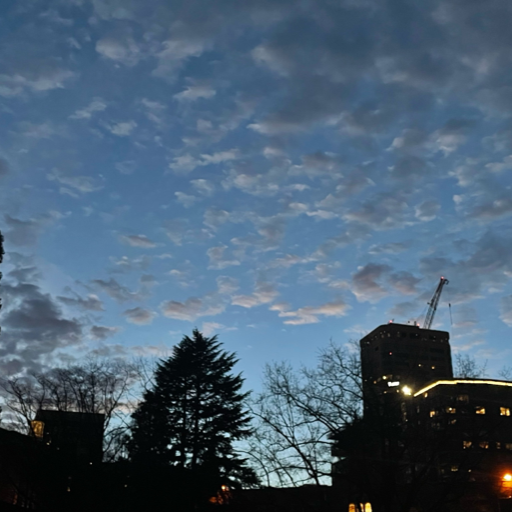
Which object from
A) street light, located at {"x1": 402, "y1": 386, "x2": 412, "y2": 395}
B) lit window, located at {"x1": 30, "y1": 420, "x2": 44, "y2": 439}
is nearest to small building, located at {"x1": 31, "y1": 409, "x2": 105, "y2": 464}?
lit window, located at {"x1": 30, "y1": 420, "x2": 44, "y2": 439}

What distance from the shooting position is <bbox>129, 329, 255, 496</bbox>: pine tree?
44625 millimetres

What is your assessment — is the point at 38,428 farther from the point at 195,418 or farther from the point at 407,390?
the point at 407,390

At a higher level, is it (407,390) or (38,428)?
(407,390)

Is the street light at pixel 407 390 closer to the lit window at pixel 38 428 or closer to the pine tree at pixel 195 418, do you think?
the pine tree at pixel 195 418

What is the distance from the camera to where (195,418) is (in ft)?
162

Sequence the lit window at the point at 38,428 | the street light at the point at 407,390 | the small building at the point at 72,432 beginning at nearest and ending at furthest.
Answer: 1. the street light at the point at 407,390
2. the small building at the point at 72,432
3. the lit window at the point at 38,428

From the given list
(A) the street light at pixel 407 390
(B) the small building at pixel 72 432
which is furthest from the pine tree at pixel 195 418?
(A) the street light at pixel 407 390

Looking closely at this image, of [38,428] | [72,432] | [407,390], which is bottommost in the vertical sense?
[72,432]

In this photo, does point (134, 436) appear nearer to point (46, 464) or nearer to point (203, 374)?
point (46, 464)

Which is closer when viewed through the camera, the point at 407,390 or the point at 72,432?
the point at 407,390

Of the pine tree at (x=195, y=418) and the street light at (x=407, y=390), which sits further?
the pine tree at (x=195, y=418)

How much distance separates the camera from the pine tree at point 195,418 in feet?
146

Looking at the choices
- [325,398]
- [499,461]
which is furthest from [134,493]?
[499,461]

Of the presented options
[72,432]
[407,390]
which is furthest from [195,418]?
[407,390]
